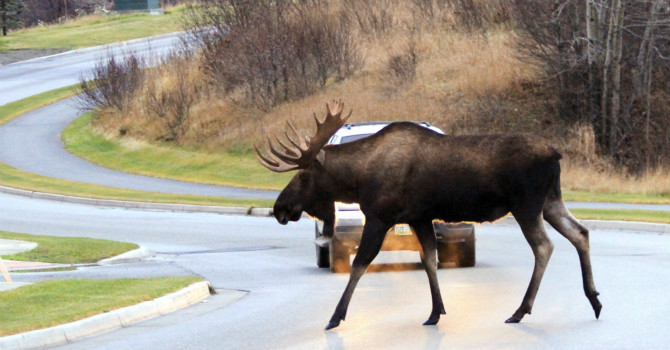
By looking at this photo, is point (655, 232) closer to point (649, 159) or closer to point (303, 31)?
point (649, 159)

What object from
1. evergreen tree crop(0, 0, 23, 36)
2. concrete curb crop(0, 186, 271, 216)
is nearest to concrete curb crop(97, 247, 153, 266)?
concrete curb crop(0, 186, 271, 216)

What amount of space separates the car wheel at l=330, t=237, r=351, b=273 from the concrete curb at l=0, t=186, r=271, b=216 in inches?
444

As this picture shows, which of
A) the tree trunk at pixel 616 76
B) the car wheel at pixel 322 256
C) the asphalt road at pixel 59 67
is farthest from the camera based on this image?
the asphalt road at pixel 59 67

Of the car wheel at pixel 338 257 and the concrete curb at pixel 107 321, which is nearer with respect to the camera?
the concrete curb at pixel 107 321

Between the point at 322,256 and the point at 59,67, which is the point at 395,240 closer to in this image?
the point at 322,256

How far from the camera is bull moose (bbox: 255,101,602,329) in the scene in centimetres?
1116

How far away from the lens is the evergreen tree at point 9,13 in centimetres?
8394

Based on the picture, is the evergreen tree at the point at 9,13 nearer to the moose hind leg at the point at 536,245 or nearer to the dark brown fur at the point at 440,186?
the dark brown fur at the point at 440,186

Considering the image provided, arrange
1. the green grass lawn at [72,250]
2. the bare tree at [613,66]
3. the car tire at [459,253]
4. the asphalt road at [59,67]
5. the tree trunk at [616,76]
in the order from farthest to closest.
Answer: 1. the asphalt road at [59,67]
2. the bare tree at [613,66]
3. the tree trunk at [616,76]
4. the green grass lawn at [72,250]
5. the car tire at [459,253]

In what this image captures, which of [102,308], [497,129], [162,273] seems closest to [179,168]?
[497,129]

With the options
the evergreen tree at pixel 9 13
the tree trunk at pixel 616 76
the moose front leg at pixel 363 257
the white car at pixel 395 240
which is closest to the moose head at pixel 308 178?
the moose front leg at pixel 363 257

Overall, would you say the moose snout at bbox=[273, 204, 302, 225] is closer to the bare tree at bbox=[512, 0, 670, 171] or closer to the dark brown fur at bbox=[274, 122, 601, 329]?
the dark brown fur at bbox=[274, 122, 601, 329]

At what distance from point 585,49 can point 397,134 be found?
2867 cm

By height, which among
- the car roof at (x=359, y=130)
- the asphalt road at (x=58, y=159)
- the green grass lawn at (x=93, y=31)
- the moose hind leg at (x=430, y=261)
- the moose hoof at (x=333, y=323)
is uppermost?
the car roof at (x=359, y=130)
